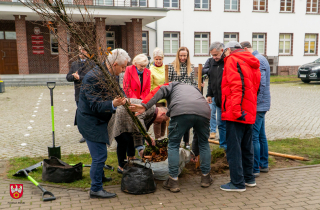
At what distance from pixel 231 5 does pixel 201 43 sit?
414 cm

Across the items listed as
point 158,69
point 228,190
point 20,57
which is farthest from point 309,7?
point 228,190

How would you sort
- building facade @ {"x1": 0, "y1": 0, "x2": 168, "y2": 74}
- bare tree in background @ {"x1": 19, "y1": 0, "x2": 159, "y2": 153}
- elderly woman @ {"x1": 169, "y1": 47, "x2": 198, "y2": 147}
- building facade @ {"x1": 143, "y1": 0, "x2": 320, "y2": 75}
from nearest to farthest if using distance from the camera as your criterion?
bare tree in background @ {"x1": 19, "y1": 0, "x2": 159, "y2": 153} → elderly woman @ {"x1": 169, "y1": 47, "x2": 198, "y2": 147} → building facade @ {"x1": 0, "y1": 0, "x2": 168, "y2": 74} → building facade @ {"x1": 143, "y1": 0, "x2": 320, "y2": 75}

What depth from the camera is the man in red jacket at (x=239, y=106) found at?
4.09 m

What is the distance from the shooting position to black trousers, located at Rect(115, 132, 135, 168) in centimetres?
474

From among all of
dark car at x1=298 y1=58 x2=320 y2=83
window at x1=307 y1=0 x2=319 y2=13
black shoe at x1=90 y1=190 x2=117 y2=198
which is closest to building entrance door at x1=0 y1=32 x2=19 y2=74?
dark car at x1=298 y1=58 x2=320 y2=83

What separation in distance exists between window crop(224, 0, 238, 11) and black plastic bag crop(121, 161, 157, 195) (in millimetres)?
24797

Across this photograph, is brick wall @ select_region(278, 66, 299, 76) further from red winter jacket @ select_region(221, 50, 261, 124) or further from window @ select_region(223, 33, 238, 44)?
red winter jacket @ select_region(221, 50, 261, 124)

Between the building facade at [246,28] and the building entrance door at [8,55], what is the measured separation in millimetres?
10249

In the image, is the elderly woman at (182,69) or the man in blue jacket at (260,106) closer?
the man in blue jacket at (260,106)

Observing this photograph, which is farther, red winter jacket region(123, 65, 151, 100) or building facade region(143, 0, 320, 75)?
building facade region(143, 0, 320, 75)

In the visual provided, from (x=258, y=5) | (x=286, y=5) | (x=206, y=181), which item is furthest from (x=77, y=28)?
(x=286, y=5)

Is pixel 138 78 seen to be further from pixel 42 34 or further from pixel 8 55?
pixel 8 55

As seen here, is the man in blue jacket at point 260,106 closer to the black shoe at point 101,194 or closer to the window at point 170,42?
the black shoe at point 101,194

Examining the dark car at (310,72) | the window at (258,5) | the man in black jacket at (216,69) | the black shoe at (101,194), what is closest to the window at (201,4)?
the window at (258,5)
